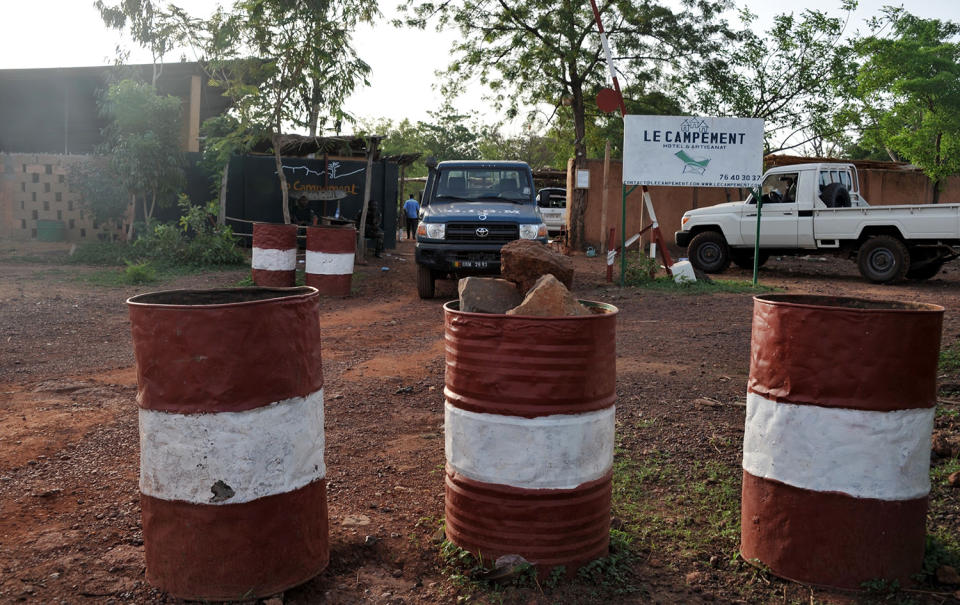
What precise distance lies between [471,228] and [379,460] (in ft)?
22.6

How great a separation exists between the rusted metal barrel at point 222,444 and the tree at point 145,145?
1590cm

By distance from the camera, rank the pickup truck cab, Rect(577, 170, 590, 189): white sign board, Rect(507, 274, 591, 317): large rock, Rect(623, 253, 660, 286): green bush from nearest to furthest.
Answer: Rect(507, 274, 591, 317): large rock
Rect(623, 253, 660, 286): green bush
Rect(577, 170, 590, 189): white sign board
the pickup truck cab

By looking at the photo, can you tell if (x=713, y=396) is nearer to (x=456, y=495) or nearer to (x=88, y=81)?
(x=456, y=495)

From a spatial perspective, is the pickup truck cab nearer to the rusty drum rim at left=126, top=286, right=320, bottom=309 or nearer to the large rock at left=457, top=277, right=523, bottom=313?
the large rock at left=457, top=277, right=523, bottom=313

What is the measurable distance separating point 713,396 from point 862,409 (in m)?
2.97

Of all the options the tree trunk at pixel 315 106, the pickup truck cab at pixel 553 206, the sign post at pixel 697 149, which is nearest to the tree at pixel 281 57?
the tree trunk at pixel 315 106

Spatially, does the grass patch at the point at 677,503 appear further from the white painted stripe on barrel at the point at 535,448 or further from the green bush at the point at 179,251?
the green bush at the point at 179,251

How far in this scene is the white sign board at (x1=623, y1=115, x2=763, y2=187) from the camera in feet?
41.2

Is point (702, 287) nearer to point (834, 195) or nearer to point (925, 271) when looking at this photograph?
point (834, 195)

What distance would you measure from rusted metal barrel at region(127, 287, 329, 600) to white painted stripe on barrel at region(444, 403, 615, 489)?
64 cm

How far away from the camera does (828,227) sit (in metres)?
14.2

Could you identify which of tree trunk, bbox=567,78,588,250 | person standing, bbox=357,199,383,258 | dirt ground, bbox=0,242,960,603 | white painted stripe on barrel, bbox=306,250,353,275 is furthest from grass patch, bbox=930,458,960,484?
tree trunk, bbox=567,78,588,250

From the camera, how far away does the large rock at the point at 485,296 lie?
3.60 m

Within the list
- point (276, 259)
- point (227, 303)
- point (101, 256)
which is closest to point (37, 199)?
point (101, 256)
